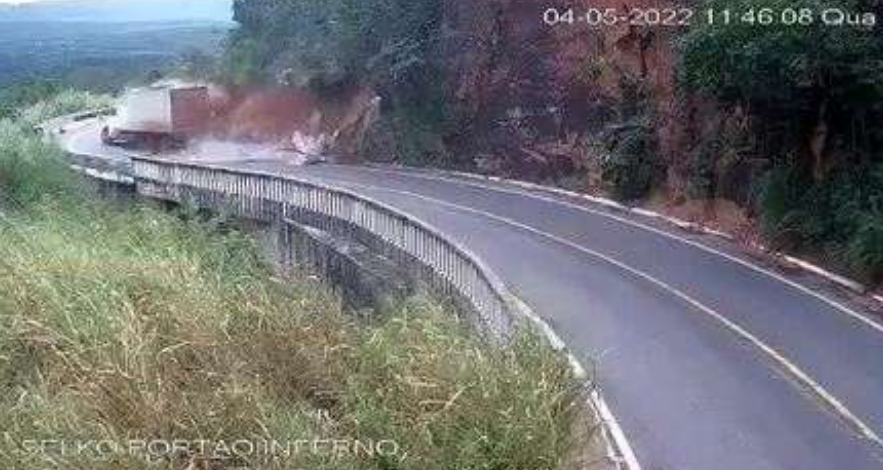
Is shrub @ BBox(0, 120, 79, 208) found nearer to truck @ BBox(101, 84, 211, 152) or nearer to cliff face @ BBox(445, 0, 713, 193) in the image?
cliff face @ BBox(445, 0, 713, 193)

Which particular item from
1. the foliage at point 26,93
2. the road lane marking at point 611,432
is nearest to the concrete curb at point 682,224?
the road lane marking at point 611,432

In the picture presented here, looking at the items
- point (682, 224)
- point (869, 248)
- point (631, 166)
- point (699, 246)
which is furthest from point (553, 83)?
point (869, 248)

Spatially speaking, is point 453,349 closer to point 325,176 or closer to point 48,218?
point 48,218

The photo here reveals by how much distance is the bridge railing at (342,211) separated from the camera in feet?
57.1

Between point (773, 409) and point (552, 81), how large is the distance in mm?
20966

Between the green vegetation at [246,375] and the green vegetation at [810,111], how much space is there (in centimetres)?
830

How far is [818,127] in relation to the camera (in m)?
22.0

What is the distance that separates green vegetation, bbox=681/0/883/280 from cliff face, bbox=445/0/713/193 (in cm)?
405

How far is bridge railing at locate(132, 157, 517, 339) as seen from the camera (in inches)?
685

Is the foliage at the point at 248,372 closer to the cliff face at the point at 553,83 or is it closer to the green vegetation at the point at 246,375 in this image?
the green vegetation at the point at 246,375

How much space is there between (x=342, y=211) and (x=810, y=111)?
32.1 feet

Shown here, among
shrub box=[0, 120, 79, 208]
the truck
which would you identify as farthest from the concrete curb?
the truck

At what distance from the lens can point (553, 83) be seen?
33969mm

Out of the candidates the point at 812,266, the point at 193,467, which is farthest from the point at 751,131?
the point at 193,467
